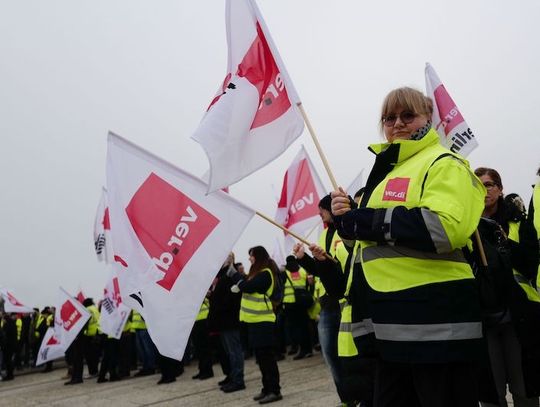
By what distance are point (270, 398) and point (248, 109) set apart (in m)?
3.98

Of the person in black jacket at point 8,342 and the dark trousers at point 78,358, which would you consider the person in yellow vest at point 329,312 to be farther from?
the person in black jacket at point 8,342

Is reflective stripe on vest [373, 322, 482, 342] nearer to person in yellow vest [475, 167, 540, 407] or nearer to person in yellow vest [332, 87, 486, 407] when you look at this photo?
person in yellow vest [332, 87, 486, 407]

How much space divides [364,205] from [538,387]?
1.71 meters

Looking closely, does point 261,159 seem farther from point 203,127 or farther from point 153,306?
point 153,306

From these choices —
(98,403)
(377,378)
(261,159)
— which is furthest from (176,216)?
(98,403)

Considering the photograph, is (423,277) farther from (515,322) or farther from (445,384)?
(515,322)

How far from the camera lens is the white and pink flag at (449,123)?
547 centimetres

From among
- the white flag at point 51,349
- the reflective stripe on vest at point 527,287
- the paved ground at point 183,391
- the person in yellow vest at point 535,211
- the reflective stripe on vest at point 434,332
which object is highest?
the person in yellow vest at point 535,211

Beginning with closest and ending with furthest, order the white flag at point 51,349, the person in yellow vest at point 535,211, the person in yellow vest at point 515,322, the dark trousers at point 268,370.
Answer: the person in yellow vest at point 535,211 → the person in yellow vest at point 515,322 → the dark trousers at point 268,370 → the white flag at point 51,349

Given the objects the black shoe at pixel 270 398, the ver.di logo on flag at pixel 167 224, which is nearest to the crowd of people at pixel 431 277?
the ver.di logo on flag at pixel 167 224

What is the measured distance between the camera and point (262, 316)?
659cm

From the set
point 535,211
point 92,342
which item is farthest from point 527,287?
point 92,342

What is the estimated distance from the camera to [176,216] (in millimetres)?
3820

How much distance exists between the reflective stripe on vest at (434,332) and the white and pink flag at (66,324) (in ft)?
29.9
